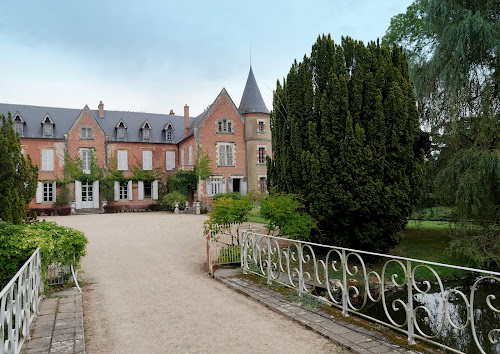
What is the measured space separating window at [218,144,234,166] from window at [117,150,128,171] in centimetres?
838

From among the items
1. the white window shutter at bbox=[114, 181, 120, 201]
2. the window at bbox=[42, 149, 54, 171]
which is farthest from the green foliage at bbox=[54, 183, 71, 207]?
the white window shutter at bbox=[114, 181, 120, 201]

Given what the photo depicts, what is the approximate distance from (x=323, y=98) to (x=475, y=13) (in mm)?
4618

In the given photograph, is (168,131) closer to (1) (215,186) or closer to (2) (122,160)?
(2) (122,160)

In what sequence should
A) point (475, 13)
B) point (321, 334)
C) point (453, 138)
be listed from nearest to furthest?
point (321, 334)
point (475, 13)
point (453, 138)

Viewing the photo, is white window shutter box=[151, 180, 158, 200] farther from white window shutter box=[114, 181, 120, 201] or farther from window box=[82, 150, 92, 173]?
window box=[82, 150, 92, 173]

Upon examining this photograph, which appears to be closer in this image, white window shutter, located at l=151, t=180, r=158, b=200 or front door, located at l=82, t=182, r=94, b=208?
front door, located at l=82, t=182, r=94, b=208

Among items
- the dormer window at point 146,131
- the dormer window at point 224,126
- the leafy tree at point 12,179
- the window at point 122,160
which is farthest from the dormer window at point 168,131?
the leafy tree at point 12,179

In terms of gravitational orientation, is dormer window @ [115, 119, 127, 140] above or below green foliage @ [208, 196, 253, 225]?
above

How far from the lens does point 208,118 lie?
28516 millimetres

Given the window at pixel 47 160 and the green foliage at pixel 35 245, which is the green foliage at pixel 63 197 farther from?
the green foliage at pixel 35 245

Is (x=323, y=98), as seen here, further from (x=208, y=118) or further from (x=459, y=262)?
(x=208, y=118)

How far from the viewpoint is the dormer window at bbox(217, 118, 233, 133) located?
1137 inches

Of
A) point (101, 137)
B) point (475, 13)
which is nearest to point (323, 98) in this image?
point (475, 13)

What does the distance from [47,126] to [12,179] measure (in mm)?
→ 23390
